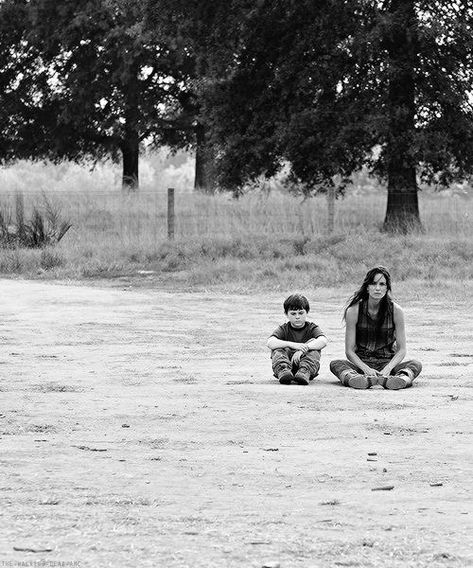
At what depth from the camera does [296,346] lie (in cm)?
1130

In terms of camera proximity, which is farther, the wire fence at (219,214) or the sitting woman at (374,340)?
the wire fence at (219,214)

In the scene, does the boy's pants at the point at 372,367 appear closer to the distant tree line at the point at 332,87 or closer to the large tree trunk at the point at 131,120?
the distant tree line at the point at 332,87

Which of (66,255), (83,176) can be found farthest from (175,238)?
(83,176)

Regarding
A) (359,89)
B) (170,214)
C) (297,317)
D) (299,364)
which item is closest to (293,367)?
(299,364)

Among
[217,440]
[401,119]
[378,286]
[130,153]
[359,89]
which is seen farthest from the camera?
[130,153]

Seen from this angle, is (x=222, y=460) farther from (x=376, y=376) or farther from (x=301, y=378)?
(x=376, y=376)

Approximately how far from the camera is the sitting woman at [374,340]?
11.1m

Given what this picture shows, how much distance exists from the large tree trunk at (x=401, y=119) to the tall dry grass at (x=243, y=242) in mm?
605

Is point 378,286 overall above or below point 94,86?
below

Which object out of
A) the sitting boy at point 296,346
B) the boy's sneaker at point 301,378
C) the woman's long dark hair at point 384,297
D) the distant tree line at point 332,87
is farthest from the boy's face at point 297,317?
the distant tree line at point 332,87

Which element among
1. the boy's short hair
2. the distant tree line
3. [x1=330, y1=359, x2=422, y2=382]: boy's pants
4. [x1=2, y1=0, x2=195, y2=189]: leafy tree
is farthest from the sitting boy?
[x1=2, y1=0, x2=195, y2=189]: leafy tree

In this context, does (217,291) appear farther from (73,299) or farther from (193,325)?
(193,325)

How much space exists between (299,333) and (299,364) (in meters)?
0.30

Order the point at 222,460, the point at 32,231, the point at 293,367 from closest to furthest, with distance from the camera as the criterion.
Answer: the point at 222,460 < the point at 293,367 < the point at 32,231
